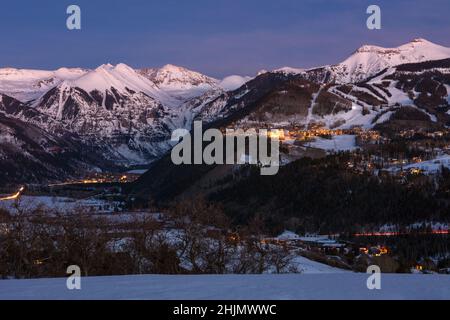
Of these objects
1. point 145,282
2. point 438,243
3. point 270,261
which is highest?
point 145,282

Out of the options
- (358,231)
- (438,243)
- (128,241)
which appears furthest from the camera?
(358,231)
